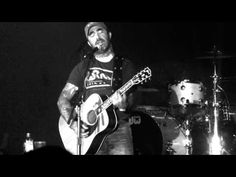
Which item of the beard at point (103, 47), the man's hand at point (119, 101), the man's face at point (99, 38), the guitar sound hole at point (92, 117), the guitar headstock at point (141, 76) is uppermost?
the man's face at point (99, 38)

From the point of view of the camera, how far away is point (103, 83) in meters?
4.06

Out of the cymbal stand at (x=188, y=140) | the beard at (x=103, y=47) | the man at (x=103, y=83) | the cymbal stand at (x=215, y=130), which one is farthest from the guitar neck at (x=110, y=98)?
the cymbal stand at (x=215, y=130)

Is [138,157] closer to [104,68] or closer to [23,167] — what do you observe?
[104,68]

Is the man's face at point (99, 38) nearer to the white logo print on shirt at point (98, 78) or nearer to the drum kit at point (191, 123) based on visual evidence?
the white logo print on shirt at point (98, 78)

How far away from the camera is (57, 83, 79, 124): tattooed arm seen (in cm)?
409

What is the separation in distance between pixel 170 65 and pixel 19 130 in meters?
1.72

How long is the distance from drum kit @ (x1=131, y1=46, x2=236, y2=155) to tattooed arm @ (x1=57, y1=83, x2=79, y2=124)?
65 cm

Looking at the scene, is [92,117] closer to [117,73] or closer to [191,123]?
[117,73]

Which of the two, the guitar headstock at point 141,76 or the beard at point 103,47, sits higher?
the beard at point 103,47

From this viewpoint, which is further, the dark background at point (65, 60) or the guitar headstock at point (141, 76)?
the dark background at point (65, 60)

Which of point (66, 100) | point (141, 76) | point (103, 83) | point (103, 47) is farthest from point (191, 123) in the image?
point (66, 100)

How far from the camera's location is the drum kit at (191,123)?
4062 millimetres

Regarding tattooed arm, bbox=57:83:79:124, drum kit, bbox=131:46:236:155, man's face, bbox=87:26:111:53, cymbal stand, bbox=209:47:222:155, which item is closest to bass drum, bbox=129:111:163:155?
drum kit, bbox=131:46:236:155

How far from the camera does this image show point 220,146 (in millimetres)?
4059
